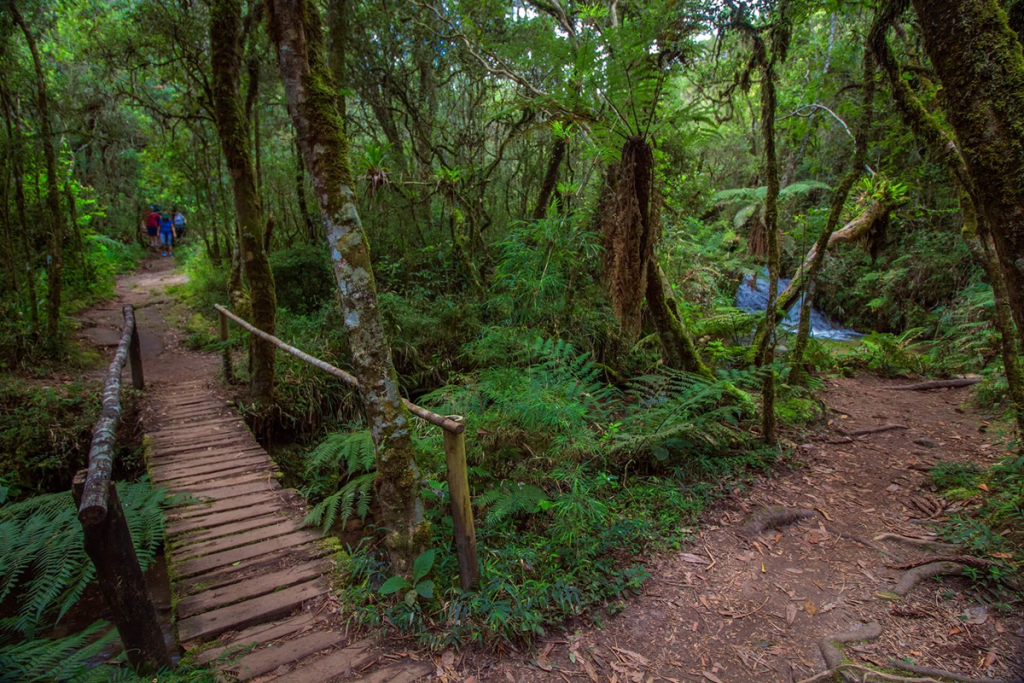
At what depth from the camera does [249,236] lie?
18.7 feet

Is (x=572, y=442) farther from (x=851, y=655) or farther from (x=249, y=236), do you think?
(x=249, y=236)

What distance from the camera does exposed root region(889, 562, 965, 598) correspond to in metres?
3.15

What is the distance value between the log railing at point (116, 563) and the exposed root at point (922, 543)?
4.76m

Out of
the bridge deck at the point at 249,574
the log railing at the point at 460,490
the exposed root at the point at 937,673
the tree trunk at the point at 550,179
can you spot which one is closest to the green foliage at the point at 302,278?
the tree trunk at the point at 550,179

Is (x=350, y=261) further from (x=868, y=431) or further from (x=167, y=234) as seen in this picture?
(x=167, y=234)

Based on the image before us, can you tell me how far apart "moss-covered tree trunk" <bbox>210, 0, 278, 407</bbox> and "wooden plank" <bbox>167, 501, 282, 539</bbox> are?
2.41 meters

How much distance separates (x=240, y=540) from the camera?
3.75 m

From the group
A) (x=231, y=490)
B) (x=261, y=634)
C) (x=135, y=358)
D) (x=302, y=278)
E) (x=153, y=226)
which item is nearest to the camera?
(x=261, y=634)

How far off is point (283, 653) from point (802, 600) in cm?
332

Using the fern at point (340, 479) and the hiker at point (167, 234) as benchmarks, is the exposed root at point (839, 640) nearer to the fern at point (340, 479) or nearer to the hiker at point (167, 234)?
the fern at point (340, 479)

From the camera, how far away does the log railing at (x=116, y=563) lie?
6.88 feet

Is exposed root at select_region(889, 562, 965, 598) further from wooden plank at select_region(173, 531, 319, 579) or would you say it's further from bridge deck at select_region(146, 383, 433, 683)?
wooden plank at select_region(173, 531, 319, 579)

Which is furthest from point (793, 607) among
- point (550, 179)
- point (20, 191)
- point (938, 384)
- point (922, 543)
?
point (20, 191)

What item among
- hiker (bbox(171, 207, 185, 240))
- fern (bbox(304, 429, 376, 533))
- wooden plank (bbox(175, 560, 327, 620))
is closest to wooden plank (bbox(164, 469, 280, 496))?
fern (bbox(304, 429, 376, 533))
